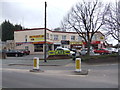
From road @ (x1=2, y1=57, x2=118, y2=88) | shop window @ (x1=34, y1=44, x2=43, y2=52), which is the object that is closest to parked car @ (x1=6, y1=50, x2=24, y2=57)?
shop window @ (x1=34, y1=44, x2=43, y2=52)

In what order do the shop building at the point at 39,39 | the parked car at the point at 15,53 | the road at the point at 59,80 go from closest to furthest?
1. the road at the point at 59,80
2. the parked car at the point at 15,53
3. the shop building at the point at 39,39

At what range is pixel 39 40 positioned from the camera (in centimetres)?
4294

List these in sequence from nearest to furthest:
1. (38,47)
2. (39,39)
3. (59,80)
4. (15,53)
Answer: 1. (59,80)
2. (15,53)
3. (39,39)
4. (38,47)

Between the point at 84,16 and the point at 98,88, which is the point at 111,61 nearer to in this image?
the point at 84,16

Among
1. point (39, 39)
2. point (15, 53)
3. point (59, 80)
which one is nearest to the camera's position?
point (59, 80)

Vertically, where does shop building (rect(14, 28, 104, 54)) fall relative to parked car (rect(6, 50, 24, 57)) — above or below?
above

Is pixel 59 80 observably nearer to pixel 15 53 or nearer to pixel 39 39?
pixel 15 53

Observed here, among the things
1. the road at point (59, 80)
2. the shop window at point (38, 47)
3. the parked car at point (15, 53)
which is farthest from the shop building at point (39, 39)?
the road at point (59, 80)

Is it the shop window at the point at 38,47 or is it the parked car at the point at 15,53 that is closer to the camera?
the parked car at the point at 15,53

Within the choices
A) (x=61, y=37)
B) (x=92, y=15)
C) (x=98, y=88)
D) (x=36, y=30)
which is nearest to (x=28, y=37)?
(x=36, y=30)

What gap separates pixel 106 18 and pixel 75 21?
6.56 meters

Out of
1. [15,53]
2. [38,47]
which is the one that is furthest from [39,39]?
[15,53]

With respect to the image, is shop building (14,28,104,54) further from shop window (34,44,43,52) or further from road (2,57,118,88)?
road (2,57,118,88)

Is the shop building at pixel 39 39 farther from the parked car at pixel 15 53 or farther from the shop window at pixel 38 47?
the parked car at pixel 15 53
